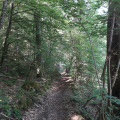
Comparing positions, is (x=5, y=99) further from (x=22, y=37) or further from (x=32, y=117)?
(x=22, y=37)

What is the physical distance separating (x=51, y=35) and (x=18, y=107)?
15.4 ft

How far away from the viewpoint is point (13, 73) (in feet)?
24.6

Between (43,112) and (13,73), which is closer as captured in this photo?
(43,112)

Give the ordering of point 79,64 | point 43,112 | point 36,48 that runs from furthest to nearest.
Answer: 1. point 79,64
2. point 36,48
3. point 43,112

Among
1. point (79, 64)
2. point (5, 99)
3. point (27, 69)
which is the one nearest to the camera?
point (5, 99)

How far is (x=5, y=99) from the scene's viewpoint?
4.36 m

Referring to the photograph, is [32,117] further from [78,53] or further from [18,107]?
[78,53]

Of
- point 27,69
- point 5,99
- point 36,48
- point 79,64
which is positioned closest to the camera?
point 5,99

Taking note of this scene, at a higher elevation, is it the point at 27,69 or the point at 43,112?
the point at 27,69

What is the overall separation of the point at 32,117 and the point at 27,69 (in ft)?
11.9

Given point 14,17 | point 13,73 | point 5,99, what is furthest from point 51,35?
point 5,99

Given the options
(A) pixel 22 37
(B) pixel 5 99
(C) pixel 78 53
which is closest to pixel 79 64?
(C) pixel 78 53

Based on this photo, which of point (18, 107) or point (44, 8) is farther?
point (44, 8)

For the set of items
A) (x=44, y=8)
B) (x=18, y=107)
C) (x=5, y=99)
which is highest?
(x=44, y=8)
